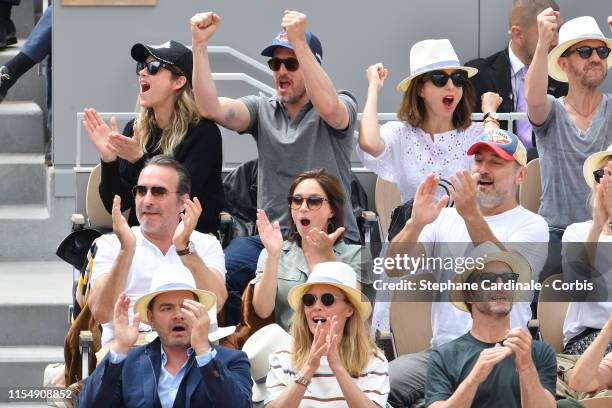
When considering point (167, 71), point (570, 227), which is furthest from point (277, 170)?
point (570, 227)

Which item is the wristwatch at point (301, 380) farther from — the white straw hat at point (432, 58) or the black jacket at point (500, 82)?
the black jacket at point (500, 82)

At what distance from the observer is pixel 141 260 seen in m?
9.63

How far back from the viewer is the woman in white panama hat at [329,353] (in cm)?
870

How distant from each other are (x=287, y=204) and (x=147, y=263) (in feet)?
3.64

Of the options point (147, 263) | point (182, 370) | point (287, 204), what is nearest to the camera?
point (182, 370)

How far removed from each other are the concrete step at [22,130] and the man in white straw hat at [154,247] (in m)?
3.46

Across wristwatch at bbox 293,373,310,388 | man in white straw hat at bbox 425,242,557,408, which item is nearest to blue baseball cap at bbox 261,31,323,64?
man in white straw hat at bbox 425,242,557,408

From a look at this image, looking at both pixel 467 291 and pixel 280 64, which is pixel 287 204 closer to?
pixel 280 64

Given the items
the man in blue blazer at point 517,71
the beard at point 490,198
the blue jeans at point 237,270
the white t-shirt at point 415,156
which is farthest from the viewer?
the man in blue blazer at point 517,71

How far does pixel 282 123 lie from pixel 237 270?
0.95 meters

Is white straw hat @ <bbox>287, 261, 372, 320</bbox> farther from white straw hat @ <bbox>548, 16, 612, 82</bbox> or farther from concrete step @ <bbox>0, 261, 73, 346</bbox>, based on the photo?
concrete step @ <bbox>0, 261, 73, 346</bbox>

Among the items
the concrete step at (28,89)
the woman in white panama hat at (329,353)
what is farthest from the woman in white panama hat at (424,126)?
the concrete step at (28,89)

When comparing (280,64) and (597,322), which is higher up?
(280,64)

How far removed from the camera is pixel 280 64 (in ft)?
34.4
